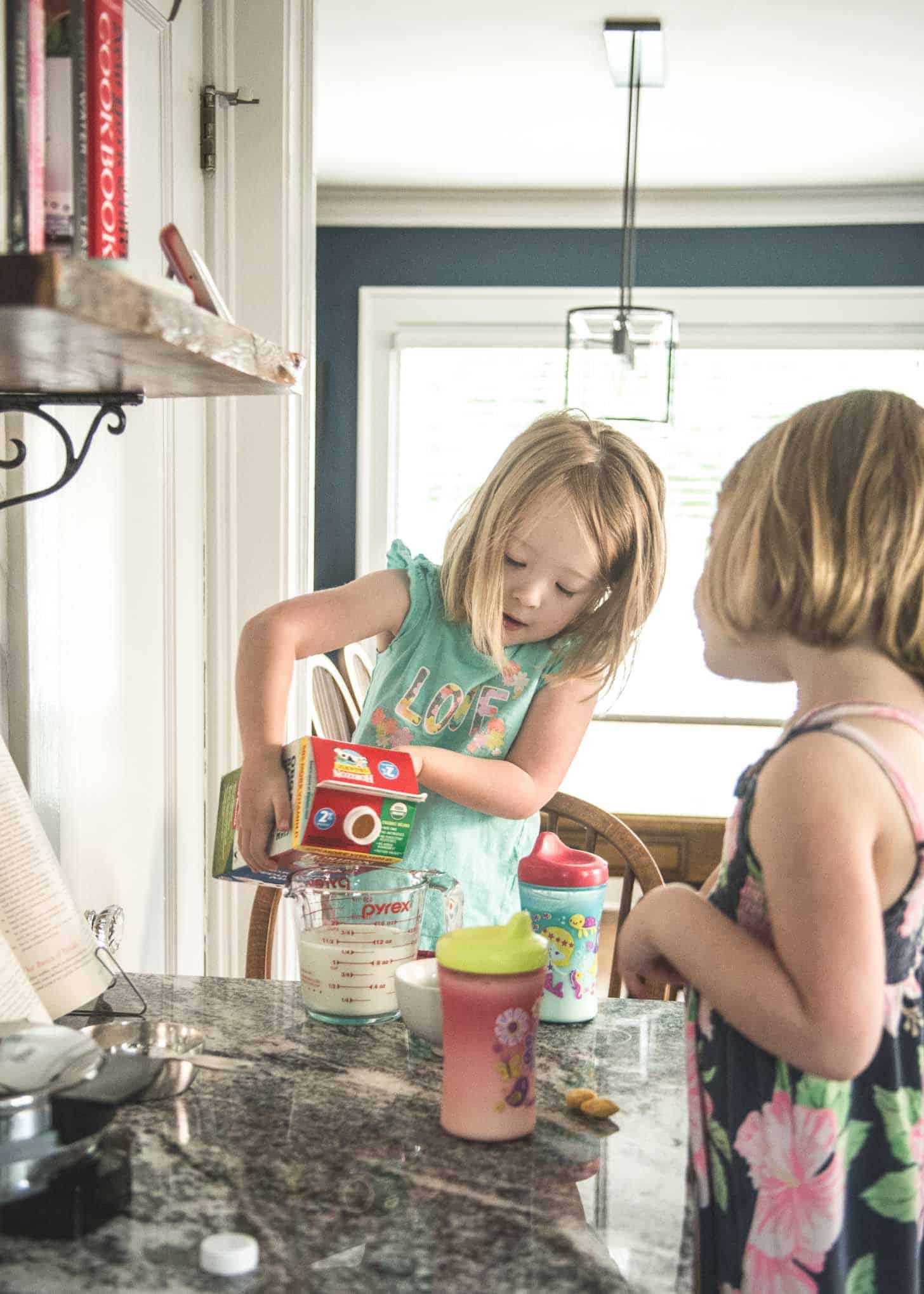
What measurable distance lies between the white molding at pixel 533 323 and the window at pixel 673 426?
1 centimetres

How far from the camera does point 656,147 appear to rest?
3.85m

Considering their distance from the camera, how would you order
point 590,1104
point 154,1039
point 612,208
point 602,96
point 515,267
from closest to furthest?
point 590,1104 → point 154,1039 → point 602,96 → point 612,208 → point 515,267

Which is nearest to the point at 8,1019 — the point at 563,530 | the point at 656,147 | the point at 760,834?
the point at 760,834

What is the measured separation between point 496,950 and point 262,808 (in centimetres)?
38

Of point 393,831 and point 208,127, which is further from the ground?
point 208,127

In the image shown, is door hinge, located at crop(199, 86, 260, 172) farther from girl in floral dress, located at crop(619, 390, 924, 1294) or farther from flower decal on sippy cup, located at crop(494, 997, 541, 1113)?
flower decal on sippy cup, located at crop(494, 997, 541, 1113)

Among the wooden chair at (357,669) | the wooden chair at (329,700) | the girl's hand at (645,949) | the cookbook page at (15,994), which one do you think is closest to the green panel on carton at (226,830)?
the cookbook page at (15,994)

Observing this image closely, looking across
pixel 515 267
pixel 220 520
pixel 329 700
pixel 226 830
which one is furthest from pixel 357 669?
pixel 226 830

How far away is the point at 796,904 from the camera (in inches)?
28.4

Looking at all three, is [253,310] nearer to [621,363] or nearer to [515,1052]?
[621,363]

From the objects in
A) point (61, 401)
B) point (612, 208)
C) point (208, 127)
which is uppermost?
point (612, 208)

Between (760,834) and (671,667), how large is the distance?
4.02 m

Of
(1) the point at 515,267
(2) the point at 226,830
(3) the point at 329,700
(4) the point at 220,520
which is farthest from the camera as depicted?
(1) the point at 515,267

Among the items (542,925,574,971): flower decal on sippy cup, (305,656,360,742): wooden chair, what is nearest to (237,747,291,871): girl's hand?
(542,925,574,971): flower decal on sippy cup
